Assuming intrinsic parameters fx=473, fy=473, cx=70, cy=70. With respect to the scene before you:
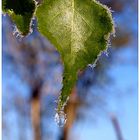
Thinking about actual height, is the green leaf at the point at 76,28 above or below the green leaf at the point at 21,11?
below

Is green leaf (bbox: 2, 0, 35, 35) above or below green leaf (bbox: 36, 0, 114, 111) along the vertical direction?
above

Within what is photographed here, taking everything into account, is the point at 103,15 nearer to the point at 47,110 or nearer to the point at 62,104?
the point at 62,104

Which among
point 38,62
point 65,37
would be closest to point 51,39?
point 65,37
